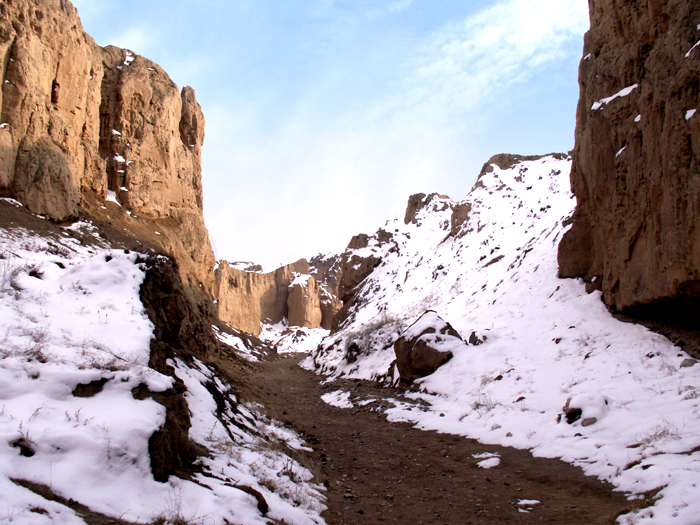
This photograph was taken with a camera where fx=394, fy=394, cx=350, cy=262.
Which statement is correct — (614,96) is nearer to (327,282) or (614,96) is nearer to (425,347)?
(425,347)

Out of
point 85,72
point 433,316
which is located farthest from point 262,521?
point 85,72

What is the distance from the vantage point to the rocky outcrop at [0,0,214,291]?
2398 centimetres

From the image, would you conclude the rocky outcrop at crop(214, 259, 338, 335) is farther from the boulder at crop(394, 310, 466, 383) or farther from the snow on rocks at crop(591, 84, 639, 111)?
the snow on rocks at crop(591, 84, 639, 111)

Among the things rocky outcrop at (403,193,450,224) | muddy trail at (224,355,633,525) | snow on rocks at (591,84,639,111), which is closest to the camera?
muddy trail at (224,355,633,525)

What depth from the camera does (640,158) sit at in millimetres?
Answer: 11414

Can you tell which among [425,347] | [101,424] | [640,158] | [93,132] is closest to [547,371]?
[425,347]

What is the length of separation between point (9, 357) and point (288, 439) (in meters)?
6.37

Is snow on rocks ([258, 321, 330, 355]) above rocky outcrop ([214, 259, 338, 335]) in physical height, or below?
below

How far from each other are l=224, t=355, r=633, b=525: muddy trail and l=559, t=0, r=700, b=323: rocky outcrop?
5.98m

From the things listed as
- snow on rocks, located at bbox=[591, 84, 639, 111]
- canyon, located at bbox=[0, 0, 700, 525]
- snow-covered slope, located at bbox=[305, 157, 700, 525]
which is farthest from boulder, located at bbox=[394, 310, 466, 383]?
snow on rocks, located at bbox=[591, 84, 639, 111]

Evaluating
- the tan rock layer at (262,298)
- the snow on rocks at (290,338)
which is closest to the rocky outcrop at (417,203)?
the snow on rocks at (290,338)

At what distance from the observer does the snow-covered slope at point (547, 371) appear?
6.29 meters

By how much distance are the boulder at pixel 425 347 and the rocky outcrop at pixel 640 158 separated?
5561 millimetres

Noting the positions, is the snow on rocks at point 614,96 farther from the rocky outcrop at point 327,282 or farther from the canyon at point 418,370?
the rocky outcrop at point 327,282
